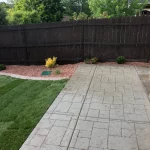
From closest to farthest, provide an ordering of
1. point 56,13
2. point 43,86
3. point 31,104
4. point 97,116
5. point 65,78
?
point 97,116
point 31,104
point 43,86
point 65,78
point 56,13

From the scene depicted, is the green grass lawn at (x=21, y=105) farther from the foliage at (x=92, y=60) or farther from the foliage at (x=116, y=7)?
the foliage at (x=116, y=7)

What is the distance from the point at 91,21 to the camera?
28.0 feet

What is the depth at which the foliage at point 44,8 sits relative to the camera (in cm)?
1812

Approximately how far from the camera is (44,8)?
65.0 ft

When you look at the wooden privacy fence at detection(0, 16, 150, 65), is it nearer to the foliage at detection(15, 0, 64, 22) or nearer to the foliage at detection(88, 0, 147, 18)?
the foliage at detection(88, 0, 147, 18)

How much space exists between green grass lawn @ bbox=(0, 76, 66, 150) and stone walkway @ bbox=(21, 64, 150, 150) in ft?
0.61

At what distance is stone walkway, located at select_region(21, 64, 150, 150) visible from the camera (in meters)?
3.50

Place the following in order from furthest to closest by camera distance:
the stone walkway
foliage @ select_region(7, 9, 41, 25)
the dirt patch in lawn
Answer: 1. foliage @ select_region(7, 9, 41, 25)
2. the dirt patch in lawn
3. the stone walkway

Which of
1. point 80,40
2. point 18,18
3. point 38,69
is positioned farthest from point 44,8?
point 38,69

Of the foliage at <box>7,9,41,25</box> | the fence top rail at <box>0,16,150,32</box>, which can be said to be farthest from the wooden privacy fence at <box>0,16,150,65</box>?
the foliage at <box>7,9,41,25</box>

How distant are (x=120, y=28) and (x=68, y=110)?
16.8 ft

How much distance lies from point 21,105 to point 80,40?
465 cm

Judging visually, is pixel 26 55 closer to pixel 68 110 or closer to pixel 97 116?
pixel 68 110

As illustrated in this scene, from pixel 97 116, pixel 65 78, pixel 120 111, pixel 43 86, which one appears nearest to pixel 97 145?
pixel 97 116
